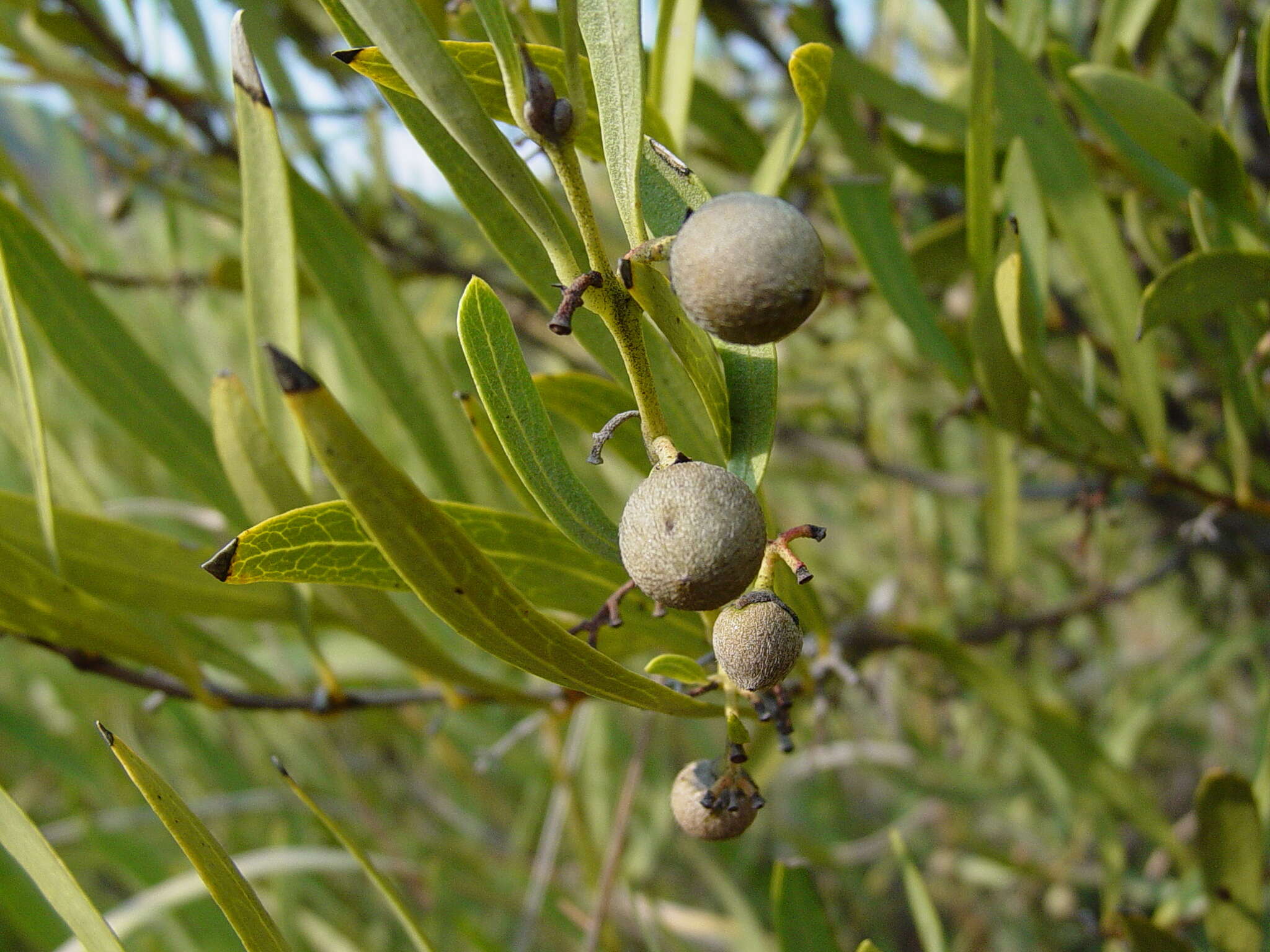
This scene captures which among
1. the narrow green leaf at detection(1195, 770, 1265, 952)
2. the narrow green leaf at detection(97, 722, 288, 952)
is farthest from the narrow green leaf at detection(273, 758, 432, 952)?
the narrow green leaf at detection(1195, 770, 1265, 952)

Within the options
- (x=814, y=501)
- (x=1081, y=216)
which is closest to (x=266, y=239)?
(x=1081, y=216)

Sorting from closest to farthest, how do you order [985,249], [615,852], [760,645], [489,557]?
[760,645], [489,557], [985,249], [615,852]

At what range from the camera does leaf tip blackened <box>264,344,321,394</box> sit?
31 centimetres

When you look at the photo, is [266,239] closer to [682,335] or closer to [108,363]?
[108,363]

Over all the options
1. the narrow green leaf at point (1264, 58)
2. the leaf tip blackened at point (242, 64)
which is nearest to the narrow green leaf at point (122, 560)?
the leaf tip blackened at point (242, 64)

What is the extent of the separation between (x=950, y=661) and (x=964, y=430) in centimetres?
136

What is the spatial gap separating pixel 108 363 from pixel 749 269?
0.60 metres

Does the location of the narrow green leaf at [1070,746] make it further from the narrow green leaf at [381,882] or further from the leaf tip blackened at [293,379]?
the leaf tip blackened at [293,379]

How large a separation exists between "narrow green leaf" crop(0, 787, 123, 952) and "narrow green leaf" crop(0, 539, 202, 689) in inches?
6.4

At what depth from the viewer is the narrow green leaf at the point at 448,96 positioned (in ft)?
1.18

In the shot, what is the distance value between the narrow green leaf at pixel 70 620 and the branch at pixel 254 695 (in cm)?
1

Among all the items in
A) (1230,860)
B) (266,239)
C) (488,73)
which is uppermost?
(488,73)

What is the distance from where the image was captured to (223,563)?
0.44 m

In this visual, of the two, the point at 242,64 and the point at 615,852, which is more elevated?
the point at 242,64
